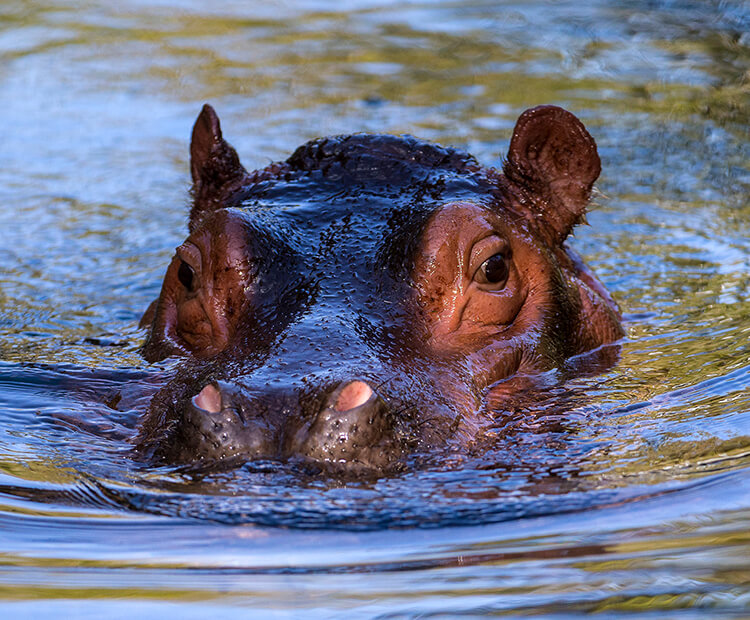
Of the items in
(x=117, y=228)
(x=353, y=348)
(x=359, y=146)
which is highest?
(x=359, y=146)

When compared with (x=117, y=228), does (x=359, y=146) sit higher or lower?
higher

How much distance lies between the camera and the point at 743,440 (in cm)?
470

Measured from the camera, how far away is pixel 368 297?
4.77 metres

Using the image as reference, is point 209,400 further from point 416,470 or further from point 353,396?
point 416,470

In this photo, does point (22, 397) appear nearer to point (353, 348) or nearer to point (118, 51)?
point (353, 348)

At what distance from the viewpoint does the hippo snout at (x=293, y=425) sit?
386 cm

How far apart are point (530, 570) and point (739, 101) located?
359 inches

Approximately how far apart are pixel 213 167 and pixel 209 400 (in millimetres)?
2524

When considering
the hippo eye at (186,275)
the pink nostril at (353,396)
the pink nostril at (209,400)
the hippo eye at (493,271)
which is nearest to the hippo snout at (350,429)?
the pink nostril at (353,396)

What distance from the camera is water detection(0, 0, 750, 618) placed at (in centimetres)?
361

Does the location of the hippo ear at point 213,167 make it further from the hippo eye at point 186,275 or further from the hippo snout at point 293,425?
the hippo snout at point 293,425

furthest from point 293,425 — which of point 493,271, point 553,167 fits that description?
point 553,167

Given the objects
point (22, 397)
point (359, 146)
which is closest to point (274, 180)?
point (359, 146)

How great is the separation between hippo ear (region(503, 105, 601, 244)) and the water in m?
0.19
